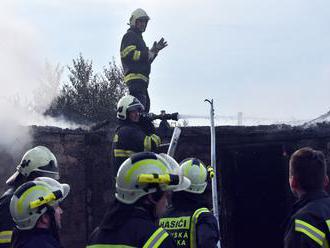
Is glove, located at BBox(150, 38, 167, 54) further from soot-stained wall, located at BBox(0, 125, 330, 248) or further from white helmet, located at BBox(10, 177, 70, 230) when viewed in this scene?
white helmet, located at BBox(10, 177, 70, 230)

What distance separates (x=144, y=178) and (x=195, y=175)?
213 cm

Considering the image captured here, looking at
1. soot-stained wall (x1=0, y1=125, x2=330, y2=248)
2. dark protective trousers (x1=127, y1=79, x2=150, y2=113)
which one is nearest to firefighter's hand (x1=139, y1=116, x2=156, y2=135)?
dark protective trousers (x1=127, y1=79, x2=150, y2=113)

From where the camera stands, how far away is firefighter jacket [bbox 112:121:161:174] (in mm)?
7879

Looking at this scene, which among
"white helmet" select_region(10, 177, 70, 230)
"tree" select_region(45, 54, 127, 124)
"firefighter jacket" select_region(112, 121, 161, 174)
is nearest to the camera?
"white helmet" select_region(10, 177, 70, 230)

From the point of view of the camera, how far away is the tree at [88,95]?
77.0ft

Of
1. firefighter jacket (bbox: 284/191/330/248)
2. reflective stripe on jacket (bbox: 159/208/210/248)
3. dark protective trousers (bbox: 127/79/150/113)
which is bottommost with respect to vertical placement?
reflective stripe on jacket (bbox: 159/208/210/248)

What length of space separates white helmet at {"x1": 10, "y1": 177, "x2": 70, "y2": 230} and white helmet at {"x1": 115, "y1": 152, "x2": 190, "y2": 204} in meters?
0.83

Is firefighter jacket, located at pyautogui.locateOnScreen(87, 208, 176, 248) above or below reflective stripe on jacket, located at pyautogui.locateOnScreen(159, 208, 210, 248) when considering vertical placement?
above

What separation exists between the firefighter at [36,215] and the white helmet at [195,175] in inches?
58.8

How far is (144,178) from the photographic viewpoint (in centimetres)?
337

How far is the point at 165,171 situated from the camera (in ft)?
11.4

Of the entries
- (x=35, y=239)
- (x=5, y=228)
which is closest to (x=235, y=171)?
(x=5, y=228)

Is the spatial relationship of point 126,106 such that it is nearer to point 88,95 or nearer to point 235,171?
point 235,171

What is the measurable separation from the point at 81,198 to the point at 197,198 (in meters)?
4.49
